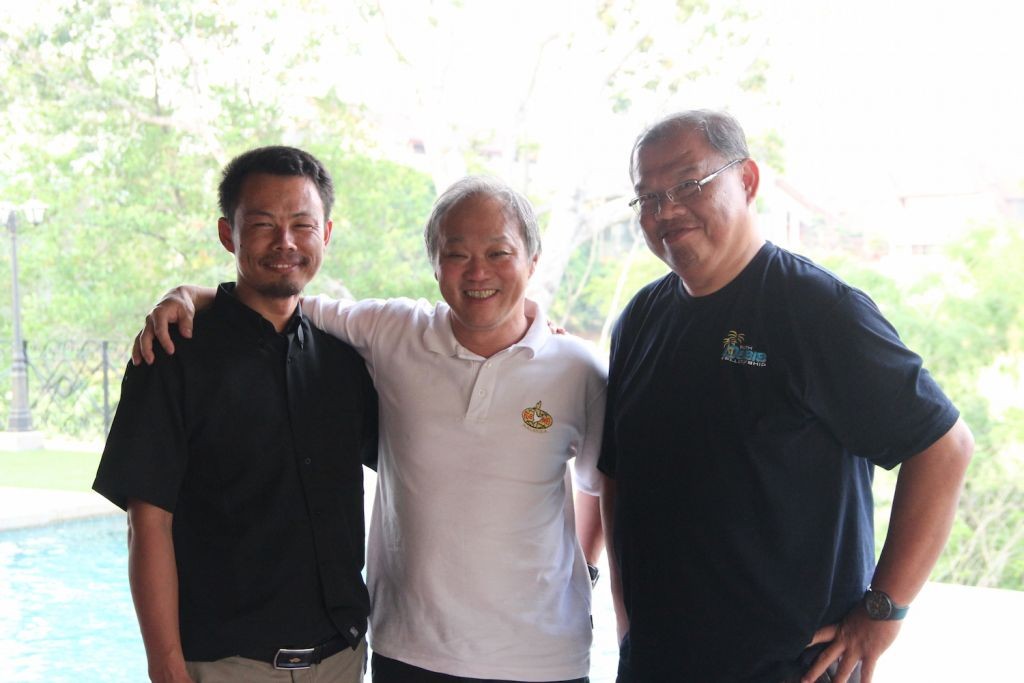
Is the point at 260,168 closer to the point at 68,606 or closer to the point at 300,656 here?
the point at 300,656

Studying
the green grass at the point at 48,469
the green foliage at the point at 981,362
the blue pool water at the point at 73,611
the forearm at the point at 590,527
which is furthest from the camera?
the green foliage at the point at 981,362

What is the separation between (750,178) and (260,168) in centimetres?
87

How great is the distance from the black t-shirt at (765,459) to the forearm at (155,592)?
0.78 m

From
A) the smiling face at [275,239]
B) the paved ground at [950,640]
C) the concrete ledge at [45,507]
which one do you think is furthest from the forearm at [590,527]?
the concrete ledge at [45,507]

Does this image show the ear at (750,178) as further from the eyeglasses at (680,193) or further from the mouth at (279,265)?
the mouth at (279,265)

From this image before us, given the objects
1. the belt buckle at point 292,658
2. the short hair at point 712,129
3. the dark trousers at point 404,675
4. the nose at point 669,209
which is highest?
the short hair at point 712,129

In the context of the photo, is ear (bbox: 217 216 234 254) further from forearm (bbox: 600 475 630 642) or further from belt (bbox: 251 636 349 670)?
forearm (bbox: 600 475 630 642)

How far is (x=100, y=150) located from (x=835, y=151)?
880cm

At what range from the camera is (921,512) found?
1.63 meters

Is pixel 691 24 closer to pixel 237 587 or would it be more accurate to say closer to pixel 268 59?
pixel 268 59

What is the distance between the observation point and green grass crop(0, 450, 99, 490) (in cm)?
940

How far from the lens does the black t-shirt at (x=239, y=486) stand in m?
1.69

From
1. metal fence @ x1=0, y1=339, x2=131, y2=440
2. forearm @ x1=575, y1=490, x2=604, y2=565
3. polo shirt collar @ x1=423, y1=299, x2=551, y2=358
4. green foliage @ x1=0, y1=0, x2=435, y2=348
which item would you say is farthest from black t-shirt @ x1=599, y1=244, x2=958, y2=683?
metal fence @ x1=0, y1=339, x2=131, y2=440

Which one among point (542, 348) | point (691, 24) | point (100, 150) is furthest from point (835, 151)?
point (542, 348)
